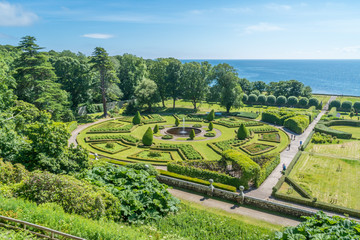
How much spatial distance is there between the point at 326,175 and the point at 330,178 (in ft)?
2.61

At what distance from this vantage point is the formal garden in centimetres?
2206

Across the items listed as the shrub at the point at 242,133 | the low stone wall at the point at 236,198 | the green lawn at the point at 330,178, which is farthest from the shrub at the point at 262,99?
the low stone wall at the point at 236,198

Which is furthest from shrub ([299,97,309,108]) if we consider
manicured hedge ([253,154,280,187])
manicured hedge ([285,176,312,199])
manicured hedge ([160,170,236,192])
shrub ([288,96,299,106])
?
manicured hedge ([160,170,236,192])

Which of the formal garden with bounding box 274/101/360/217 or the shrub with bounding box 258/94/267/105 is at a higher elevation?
the shrub with bounding box 258/94/267/105

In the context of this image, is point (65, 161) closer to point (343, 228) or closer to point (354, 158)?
point (343, 228)

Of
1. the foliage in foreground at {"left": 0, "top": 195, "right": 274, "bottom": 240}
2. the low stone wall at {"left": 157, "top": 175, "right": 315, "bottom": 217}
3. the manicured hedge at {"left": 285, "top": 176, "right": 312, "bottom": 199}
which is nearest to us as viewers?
the foliage in foreground at {"left": 0, "top": 195, "right": 274, "bottom": 240}

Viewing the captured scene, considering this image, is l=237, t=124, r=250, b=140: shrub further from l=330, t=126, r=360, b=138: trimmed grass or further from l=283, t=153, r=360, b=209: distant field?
l=330, t=126, r=360, b=138: trimmed grass

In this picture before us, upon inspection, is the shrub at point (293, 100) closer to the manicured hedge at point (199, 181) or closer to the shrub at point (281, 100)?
the shrub at point (281, 100)

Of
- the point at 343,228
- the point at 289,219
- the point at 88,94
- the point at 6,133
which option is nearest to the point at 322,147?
the point at 289,219

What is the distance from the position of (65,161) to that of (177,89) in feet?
159

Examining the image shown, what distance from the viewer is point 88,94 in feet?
188

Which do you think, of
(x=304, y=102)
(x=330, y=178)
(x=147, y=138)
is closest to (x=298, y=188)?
(x=330, y=178)

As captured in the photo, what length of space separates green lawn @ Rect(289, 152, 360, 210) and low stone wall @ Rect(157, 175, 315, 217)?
5262 mm

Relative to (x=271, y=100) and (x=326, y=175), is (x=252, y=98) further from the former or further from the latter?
(x=326, y=175)
